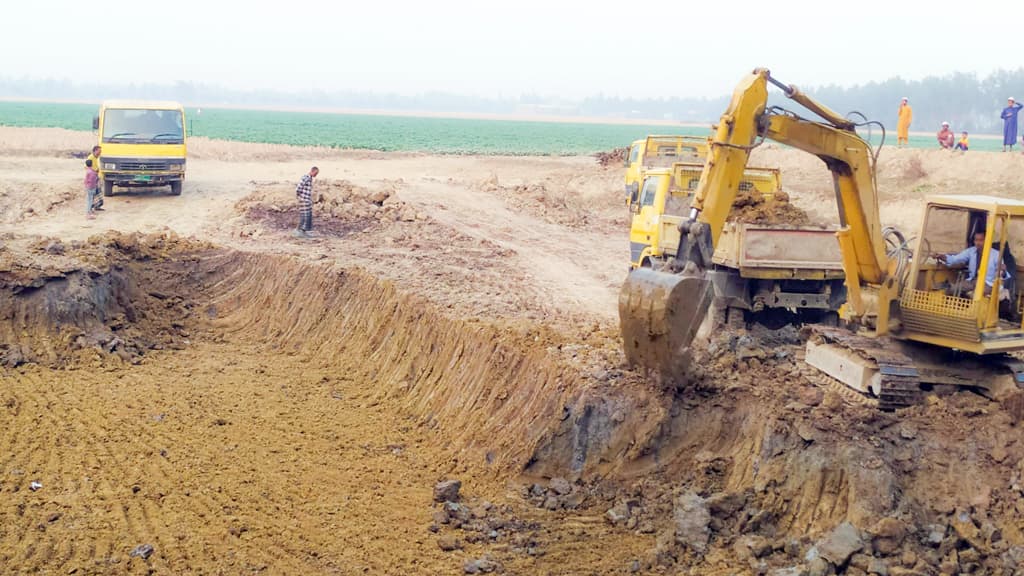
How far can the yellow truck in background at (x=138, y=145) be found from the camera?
24984 millimetres

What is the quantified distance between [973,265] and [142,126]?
21.5 metres

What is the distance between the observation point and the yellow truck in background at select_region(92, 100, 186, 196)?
25.0 m

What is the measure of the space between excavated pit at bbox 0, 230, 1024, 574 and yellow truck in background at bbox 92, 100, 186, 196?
33.3ft

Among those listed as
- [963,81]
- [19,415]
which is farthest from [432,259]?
[963,81]

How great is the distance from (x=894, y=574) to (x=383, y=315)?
894cm

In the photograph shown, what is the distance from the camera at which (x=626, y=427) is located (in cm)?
997

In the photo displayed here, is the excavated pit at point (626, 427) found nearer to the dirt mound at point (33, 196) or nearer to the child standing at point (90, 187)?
the child standing at point (90, 187)

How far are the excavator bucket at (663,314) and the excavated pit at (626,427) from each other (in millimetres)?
429

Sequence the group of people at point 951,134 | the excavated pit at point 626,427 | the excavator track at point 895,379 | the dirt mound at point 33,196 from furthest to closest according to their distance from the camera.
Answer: the group of people at point 951,134, the dirt mound at point 33,196, the excavator track at point 895,379, the excavated pit at point 626,427

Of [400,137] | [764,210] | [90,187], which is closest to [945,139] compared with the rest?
[764,210]

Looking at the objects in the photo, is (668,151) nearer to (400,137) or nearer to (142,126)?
(142,126)

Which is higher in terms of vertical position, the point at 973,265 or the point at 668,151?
the point at 668,151

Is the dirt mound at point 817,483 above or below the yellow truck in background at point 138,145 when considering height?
below

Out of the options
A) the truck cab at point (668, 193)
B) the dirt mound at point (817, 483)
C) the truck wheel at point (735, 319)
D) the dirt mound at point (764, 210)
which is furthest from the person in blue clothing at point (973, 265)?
the truck cab at point (668, 193)
